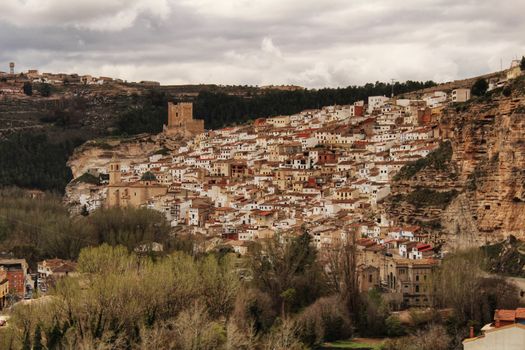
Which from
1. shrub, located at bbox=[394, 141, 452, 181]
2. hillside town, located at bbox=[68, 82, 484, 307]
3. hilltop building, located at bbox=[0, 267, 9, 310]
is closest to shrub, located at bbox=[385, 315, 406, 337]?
hillside town, located at bbox=[68, 82, 484, 307]

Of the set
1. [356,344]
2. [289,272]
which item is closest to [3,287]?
[289,272]

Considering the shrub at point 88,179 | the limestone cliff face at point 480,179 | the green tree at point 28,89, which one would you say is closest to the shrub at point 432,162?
the limestone cliff face at point 480,179

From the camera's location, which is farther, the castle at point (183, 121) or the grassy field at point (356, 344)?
the castle at point (183, 121)

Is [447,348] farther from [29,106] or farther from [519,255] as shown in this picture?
[29,106]

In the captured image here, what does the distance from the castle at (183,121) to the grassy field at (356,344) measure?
52857mm

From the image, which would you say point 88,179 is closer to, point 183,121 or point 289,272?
point 183,121

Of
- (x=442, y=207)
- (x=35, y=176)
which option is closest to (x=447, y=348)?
(x=442, y=207)

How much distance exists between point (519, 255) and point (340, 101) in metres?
48.7

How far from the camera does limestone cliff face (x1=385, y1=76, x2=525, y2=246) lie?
124ft

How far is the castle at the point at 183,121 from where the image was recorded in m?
81.9

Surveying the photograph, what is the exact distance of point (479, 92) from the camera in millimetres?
56625

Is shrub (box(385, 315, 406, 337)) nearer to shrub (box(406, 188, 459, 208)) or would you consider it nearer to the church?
shrub (box(406, 188, 459, 208))

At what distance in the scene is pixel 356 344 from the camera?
29.7m

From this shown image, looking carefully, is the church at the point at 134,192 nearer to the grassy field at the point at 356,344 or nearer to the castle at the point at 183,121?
the castle at the point at 183,121
